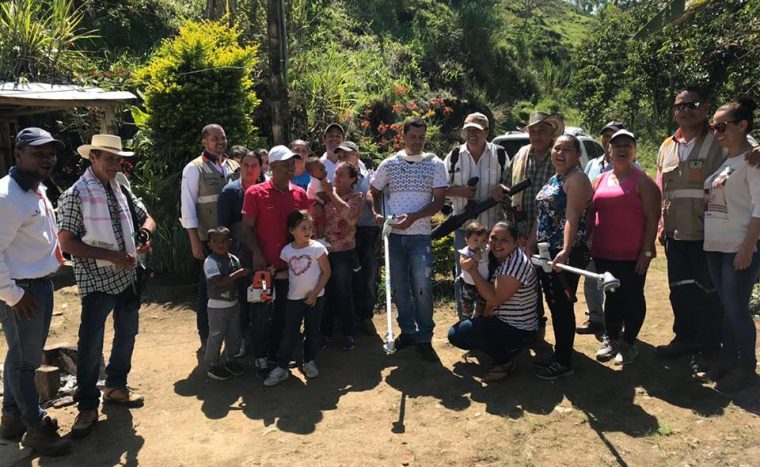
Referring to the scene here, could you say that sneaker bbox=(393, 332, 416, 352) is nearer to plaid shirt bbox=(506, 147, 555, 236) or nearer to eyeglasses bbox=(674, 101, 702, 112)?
plaid shirt bbox=(506, 147, 555, 236)

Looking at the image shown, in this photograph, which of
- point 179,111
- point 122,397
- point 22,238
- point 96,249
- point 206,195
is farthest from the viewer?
point 179,111

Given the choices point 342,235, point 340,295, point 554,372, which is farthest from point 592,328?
point 342,235

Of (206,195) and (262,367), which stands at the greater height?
(206,195)

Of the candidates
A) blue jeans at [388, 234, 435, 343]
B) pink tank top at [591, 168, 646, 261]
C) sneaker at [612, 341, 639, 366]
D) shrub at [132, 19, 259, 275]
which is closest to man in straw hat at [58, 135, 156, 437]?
blue jeans at [388, 234, 435, 343]

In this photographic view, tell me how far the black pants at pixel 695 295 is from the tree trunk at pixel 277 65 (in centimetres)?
579

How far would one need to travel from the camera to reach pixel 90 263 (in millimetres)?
3695

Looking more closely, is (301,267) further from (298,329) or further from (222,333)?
(222,333)

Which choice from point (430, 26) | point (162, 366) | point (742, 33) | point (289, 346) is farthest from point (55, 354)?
point (430, 26)

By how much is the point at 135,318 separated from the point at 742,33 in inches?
327

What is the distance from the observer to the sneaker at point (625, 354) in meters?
4.55

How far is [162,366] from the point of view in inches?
195

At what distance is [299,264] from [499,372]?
1800 mm

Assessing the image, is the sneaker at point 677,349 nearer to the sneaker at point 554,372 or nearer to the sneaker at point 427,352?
the sneaker at point 554,372

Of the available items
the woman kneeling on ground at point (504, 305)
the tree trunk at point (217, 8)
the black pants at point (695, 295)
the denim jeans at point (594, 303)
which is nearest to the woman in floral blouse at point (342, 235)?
the woman kneeling on ground at point (504, 305)
